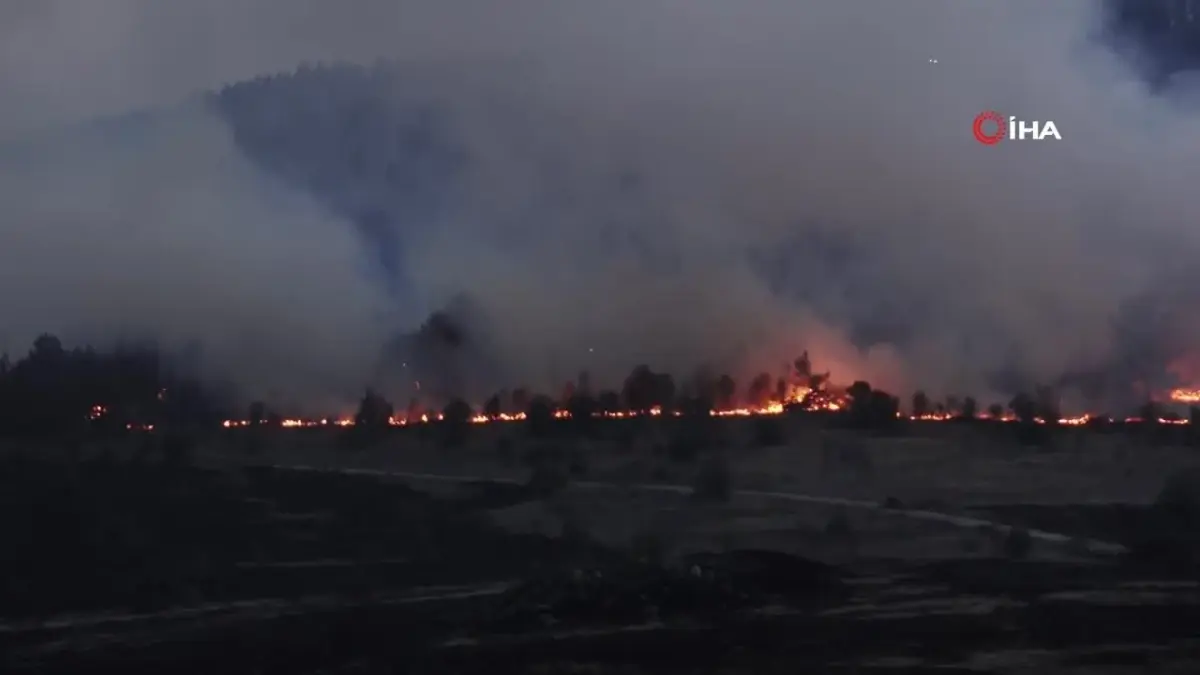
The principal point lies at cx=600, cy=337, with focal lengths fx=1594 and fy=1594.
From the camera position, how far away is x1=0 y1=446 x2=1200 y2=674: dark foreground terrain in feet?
82.0

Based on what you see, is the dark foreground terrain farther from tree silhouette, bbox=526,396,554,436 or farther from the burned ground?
tree silhouette, bbox=526,396,554,436

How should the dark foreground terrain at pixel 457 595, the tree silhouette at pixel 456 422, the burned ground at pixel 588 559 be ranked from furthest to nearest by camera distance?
the tree silhouette at pixel 456 422
the burned ground at pixel 588 559
the dark foreground terrain at pixel 457 595

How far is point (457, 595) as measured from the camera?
31.3 meters

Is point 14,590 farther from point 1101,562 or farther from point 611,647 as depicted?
point 1101,562

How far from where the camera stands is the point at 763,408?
48.3 meters

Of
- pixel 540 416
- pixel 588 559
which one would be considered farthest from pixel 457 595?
pixel 540 416

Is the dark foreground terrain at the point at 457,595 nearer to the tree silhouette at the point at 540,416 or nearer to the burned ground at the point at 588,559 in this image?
the burned ground at the point at 588,559

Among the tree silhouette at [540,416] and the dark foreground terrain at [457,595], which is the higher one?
the tree silhouette at [540,416]

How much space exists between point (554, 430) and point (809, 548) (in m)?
10.5

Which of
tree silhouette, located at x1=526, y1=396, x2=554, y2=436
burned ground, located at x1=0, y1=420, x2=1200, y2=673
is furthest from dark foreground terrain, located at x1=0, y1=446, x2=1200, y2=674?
tree silhouette, located at x1=526, y1=396, x2=554, y2=436

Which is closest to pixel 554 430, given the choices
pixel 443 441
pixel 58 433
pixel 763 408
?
pixel 443 441

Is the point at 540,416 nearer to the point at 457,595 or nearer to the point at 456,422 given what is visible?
the point at 456,422

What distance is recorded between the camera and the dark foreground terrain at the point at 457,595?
2498cm

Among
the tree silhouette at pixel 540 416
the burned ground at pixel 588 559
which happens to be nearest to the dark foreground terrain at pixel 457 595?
the burned ground at pixel 588 559
